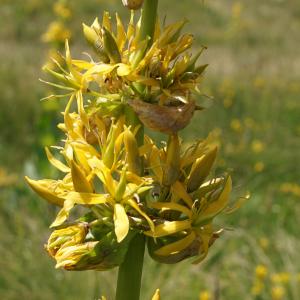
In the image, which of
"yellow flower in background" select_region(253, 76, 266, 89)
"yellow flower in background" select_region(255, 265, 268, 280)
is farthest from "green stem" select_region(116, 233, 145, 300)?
"yellow flower in background" select_region(253, 76, 266, 89)

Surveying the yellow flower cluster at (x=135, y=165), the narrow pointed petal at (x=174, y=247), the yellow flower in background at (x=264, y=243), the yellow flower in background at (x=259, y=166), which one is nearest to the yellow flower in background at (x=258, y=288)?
the yellow flower in background at (x=264, y=243)

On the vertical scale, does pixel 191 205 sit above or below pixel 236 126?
above

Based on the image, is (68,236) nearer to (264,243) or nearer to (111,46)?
(111,46)

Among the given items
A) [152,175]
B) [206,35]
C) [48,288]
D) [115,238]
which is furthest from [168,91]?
[206,35]

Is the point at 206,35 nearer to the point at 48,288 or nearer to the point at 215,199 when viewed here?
the point at 48,288

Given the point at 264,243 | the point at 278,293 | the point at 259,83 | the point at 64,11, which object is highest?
the point at 64,11

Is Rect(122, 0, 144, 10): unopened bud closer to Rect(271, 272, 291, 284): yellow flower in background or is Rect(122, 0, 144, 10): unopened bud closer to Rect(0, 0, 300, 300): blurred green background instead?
Rect(0, 0, 300, 300): blurred green background

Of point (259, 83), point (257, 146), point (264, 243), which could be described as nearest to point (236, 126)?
point (257, 146)
